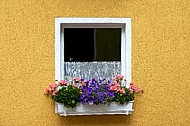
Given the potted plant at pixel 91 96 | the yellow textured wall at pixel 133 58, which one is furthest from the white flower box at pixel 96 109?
the yellow textured wall at pixel 133 58

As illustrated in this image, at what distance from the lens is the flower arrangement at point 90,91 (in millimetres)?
3455

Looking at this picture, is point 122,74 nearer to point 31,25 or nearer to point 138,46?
point 138,46

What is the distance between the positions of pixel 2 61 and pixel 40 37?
379 mm

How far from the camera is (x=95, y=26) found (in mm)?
3738

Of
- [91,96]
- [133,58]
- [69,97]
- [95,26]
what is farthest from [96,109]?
[95,26]

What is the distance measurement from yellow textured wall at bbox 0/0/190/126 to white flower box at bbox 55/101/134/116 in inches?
5.6

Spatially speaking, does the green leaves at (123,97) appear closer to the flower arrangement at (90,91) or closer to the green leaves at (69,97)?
the flower arrangement at (90,91)

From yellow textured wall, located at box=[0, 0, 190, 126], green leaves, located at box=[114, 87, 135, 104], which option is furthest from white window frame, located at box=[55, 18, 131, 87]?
green leaves, located at box=[114, 87, 135, 104]

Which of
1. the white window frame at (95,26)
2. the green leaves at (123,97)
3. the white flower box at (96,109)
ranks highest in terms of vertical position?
the white window frame at (95,26)

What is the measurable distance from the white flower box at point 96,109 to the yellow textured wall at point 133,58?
0.47 feet

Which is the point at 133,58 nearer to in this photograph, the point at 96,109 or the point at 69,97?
the point at 96,109

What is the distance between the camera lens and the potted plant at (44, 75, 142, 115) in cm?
347

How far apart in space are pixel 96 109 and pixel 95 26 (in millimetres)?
733

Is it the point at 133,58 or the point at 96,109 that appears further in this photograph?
the point at 133,58
